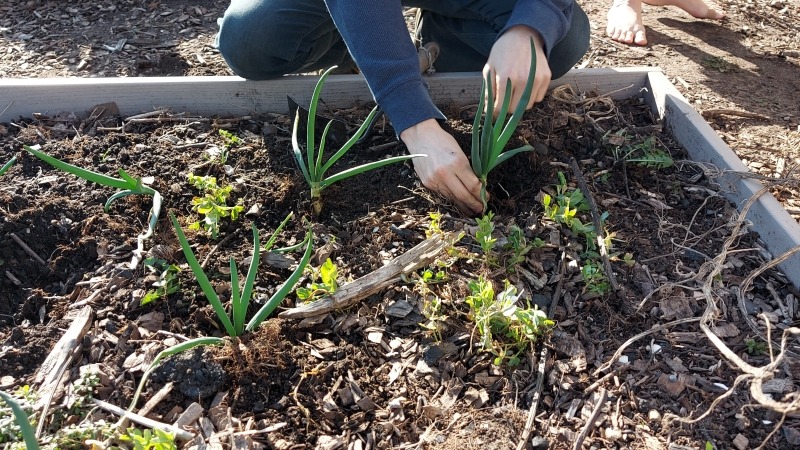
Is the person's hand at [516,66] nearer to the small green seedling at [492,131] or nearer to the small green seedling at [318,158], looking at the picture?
the small green seedling at [492,131]

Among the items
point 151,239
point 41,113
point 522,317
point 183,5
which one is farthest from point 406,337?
point 183,5

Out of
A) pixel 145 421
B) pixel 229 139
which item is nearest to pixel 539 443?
pixel 145 421

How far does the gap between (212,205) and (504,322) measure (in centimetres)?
87

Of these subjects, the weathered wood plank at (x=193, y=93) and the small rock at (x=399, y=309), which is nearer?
the small rock at (x=399, y=309)

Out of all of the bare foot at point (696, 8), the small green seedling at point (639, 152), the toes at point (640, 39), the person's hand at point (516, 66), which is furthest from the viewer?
the bare foot at point (696, 8)

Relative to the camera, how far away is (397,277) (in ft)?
5.42

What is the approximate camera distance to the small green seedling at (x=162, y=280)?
1.60m

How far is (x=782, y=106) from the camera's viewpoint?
104 inches

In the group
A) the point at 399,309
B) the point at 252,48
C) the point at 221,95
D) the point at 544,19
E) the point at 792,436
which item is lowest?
the point at 792,436

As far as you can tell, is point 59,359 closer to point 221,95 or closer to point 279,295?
point 279,295

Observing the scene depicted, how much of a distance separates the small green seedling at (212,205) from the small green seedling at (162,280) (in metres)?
0.15

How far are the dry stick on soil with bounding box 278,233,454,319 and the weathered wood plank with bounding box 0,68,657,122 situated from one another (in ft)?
2.59

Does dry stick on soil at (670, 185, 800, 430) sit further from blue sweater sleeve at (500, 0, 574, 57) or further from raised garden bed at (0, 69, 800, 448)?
blue sweater sleeve at (500, 0, 574, 57)

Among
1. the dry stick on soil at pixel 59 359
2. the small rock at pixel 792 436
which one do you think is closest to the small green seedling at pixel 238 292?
the dry stick on soil at pixel 59 359
